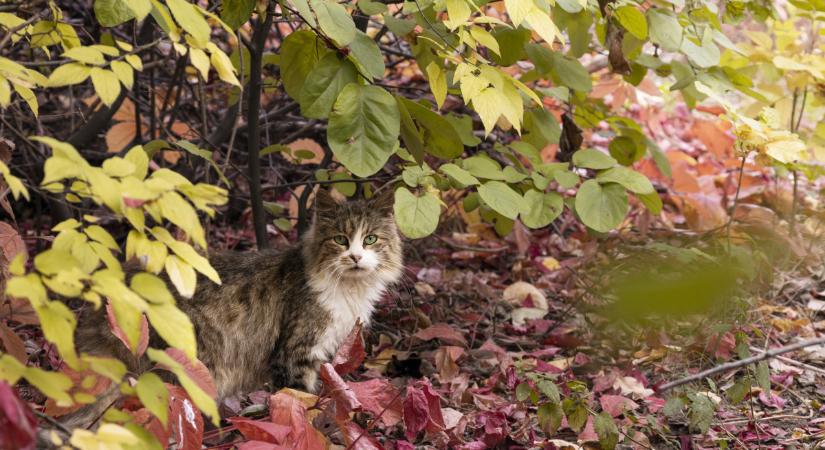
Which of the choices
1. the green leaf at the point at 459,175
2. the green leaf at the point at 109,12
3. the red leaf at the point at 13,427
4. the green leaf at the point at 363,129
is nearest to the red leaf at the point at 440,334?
the green leaf at the point at 459,175

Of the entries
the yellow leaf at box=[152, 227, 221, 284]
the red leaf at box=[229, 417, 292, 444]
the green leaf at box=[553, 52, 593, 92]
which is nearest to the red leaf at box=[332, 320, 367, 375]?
the red leaf at box=[229, 417, 292, 444]

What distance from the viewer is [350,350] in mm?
3059

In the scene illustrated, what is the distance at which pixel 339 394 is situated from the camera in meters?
2.81

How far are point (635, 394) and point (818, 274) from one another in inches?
81.8

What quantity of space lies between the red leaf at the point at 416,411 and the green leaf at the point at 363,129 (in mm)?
767

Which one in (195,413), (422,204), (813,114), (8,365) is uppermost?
(8,365)

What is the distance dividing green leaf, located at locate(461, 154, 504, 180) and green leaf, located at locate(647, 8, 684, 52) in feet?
2.78

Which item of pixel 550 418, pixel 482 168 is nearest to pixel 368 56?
pixel 482 168

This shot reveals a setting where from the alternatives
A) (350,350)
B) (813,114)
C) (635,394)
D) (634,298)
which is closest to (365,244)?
(350,350)

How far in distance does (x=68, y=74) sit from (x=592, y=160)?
221cm

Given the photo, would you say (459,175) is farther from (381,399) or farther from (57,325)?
(57,325)

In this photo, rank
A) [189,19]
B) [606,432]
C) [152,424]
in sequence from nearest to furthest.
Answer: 1. [189,19]
2. [152,424]
3. [606,432]

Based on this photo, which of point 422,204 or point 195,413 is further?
point 422,204

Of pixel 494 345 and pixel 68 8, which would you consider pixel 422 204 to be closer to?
pixel 494 345
